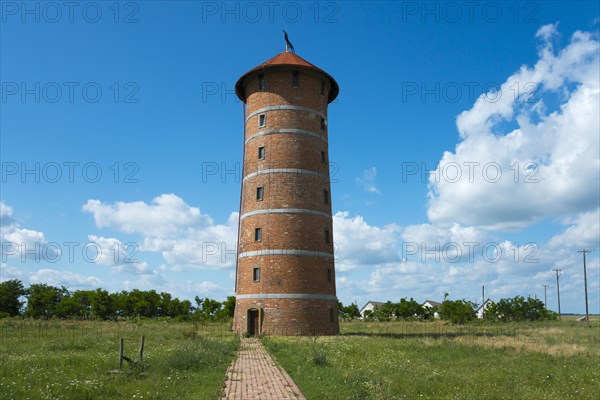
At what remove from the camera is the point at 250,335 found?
2714cm

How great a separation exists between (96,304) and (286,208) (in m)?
34.7

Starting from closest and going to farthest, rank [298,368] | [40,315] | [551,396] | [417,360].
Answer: [551,396]
[298,368]
[417,360]
[40,315]

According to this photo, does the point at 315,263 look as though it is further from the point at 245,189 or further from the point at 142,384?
the point at 142,384

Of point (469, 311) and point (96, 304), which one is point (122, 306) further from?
point (469, 311)

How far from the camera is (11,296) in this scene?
55.8 metres

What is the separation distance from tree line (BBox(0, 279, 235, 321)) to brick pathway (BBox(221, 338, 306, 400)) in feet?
118

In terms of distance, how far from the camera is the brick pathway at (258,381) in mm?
10086

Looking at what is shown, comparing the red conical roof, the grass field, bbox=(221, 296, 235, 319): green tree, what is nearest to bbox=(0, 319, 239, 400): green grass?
the grass field

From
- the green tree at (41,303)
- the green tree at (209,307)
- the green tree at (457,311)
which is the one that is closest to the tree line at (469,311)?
the green tree at (457,311)

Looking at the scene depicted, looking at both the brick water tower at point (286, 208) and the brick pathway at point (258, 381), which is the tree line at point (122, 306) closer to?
the brick water tower at point (286, 208)

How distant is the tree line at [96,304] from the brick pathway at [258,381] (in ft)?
118

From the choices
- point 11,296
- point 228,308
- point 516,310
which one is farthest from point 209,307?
point 516,310

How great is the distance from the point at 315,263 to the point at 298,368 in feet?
47.4

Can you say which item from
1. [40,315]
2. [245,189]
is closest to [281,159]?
[245,189]
